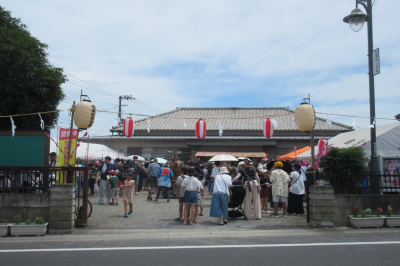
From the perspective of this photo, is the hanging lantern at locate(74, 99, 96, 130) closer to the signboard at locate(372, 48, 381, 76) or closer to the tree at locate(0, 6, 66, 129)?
the tree at locate(0, 6, 66, 129)

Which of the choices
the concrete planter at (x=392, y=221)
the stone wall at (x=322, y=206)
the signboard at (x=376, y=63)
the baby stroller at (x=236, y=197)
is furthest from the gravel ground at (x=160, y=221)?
the signboard at (x=376, y=63)

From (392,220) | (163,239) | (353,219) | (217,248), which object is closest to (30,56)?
(163,239)

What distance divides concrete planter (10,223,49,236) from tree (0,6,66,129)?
23.7ft

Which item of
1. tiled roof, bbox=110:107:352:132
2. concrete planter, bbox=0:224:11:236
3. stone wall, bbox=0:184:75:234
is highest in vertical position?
tiled roof, bbox=110:107:352:132

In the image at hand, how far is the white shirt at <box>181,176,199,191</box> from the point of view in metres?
9.38

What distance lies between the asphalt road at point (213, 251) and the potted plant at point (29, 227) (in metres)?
0.30

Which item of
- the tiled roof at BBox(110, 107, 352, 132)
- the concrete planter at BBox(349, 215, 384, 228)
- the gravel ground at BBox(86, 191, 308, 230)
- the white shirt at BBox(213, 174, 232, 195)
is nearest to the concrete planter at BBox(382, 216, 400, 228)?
the concrete planter at BBox(349, 215, 384, 228)

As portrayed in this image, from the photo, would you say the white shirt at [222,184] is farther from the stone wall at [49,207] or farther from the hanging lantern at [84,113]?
the hanging lantern at [84,113]

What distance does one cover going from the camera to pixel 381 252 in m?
6.37

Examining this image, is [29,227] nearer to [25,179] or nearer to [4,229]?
[4,229]

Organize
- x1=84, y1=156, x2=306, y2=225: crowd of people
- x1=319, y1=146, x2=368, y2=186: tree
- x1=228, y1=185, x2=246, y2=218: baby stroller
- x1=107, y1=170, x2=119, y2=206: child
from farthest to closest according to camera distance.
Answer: x1=107, y1=170, x2=119, y2=206: child
x1=228, y1=185, x2=246, y2=218: baby stroller
x1=319, y1=146, x2=368, y2=186: tree
x1=84, y1=156, x2=306, y2=225: crowd of people

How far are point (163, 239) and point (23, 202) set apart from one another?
3.74m

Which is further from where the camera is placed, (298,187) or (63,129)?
(63,129)

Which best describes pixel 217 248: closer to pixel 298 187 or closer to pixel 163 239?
pixel 163 239
